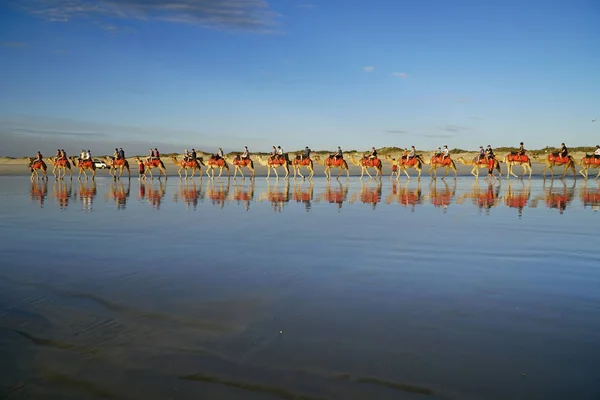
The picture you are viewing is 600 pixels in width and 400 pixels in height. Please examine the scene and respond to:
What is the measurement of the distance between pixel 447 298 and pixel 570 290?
1385mm

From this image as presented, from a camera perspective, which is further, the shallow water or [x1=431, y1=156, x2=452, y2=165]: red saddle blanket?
[x1=431, y1=156, x2=452, y2=165]: red saddle blanket

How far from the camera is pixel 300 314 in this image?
197 inches

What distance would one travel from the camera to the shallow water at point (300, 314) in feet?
11.7

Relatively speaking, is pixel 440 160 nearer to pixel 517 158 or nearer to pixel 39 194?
pixel 517 158

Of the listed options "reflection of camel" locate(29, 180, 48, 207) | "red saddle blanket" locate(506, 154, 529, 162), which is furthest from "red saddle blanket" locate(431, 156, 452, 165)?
"reflection of camel" locate(29, 180, 48, 207)

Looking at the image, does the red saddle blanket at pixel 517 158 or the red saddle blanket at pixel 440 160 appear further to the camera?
the red saddle blanket at pixel 440 160

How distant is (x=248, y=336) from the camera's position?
440 centimetres

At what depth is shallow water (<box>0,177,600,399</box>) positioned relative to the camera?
357 centimetres

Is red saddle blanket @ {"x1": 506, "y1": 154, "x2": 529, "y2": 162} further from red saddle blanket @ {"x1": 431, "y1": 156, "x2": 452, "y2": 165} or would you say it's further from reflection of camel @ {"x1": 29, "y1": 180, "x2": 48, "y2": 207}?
reflection of camel @ {"x1": 29, "y1": 180, "x2": 48, "y2": 207}

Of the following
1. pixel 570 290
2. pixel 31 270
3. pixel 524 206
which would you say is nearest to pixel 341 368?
pixel 570 290

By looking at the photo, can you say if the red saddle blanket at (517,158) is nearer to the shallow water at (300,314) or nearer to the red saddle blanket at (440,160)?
the red saddle blanket at (440,160)

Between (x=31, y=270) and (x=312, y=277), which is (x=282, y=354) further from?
(x=31, y=270)

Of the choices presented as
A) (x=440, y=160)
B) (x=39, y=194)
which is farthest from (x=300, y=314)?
(x=440, y=160)

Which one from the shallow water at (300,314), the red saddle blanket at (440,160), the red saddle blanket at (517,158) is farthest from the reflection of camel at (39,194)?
the red saddle blanket at (517,158)
